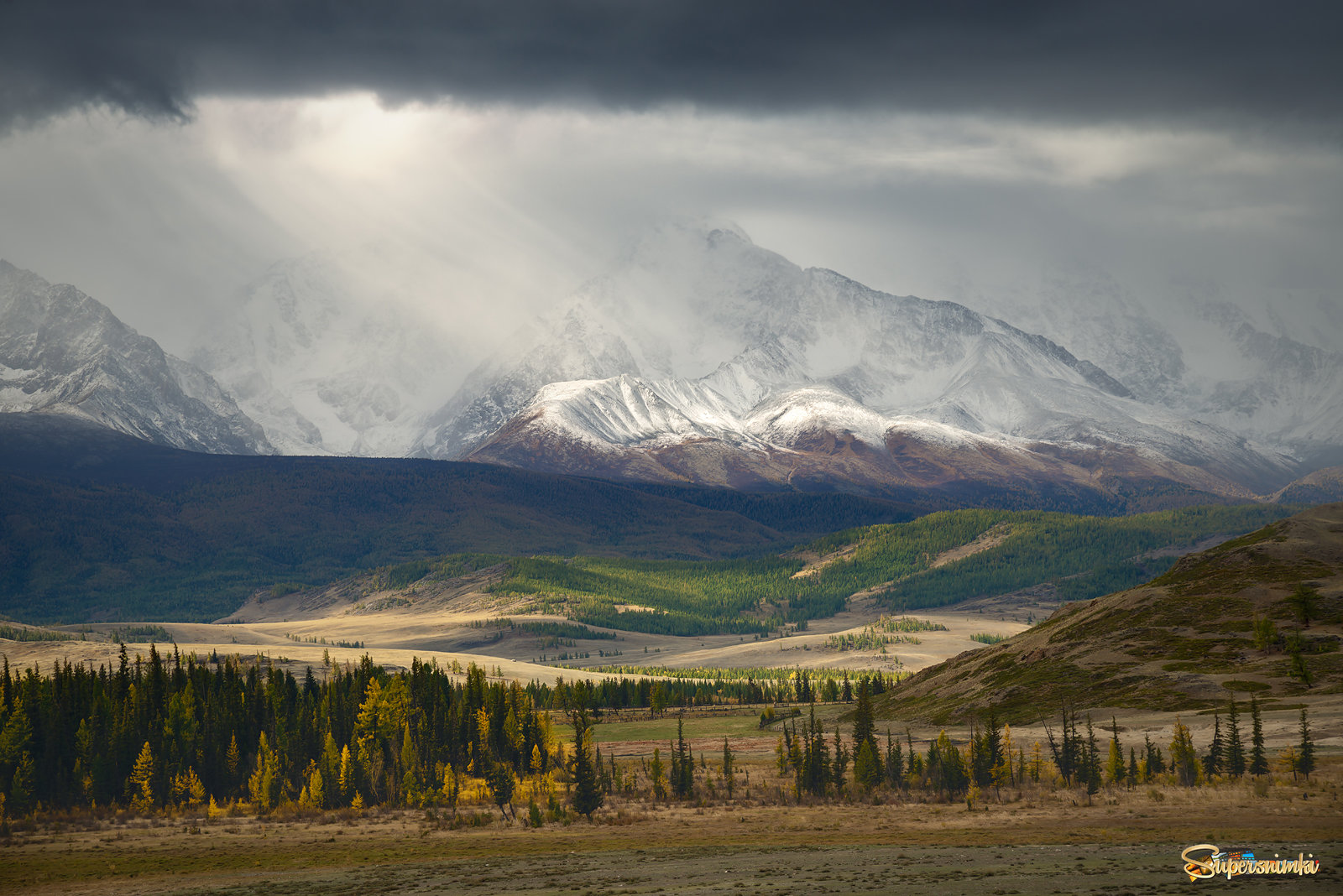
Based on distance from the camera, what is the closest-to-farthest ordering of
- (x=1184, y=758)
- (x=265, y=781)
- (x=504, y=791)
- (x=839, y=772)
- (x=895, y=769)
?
1. (x=1184, y=758)
2. (x=839, y=772)
3. (x=504, y=791)
4. (x=895, y=769)
5. (x=265, y=781)

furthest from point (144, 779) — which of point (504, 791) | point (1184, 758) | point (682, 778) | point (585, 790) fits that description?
point (1184, 758)

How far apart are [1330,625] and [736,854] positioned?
380 ft

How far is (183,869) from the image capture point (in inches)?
4503

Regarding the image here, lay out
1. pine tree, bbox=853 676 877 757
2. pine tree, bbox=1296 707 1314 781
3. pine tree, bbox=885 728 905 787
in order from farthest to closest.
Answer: pine tree, bbox=853 676 877 757 → pine tree, bbox=885 728 905 787 → pine tree, bbox=1296 707 1314 781

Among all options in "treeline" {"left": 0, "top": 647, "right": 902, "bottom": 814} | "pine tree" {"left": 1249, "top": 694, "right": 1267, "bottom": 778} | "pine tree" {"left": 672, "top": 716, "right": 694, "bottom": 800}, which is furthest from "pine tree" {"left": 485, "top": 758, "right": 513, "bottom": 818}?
"pine tree" {"left": 1249, "top": 694, "right": 1267, "bottom": 778}

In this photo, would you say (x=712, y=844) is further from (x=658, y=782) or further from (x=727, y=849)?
(x=658, y=782)

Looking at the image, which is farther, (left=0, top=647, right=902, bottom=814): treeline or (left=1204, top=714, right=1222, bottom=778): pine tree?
(left=0, top=647, right=902, bottom=814): treeline

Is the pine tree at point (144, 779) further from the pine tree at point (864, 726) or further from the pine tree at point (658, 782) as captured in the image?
the pine tree at point (864, 726)

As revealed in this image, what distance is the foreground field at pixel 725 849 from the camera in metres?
91.7

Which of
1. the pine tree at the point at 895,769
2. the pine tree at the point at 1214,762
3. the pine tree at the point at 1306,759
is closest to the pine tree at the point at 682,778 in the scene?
the pine tree at the point at 895,769

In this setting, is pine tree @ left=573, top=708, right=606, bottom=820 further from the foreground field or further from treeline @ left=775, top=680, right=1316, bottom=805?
treeline @ left=775, top=680, right=1316, bottom=805

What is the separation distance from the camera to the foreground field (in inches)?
3610

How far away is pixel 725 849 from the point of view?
112125mm

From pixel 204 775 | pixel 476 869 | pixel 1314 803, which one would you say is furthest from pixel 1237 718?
pixel 204 775
